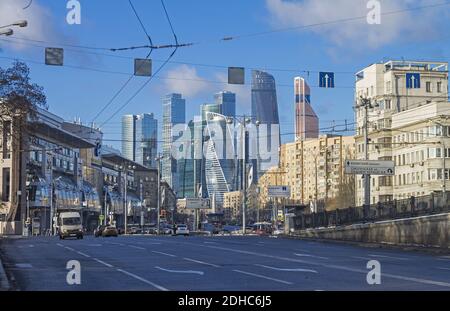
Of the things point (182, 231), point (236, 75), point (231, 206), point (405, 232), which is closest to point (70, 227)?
point (182, 231)

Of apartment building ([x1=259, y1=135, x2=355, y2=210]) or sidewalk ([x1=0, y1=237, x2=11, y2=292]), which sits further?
apartment building ([x1=259, y1=135, x2=355, y2=210])

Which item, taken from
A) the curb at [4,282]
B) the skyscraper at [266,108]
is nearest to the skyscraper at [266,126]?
the skyscraper at [266,108]

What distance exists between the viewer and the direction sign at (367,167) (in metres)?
57.1

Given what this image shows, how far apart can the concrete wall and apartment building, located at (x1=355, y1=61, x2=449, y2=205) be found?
4606cm

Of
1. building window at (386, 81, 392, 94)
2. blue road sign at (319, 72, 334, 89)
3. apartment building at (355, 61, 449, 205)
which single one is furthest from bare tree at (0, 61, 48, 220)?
building window at (386, 81, 392, 94)

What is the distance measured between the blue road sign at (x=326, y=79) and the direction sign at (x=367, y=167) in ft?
81.3

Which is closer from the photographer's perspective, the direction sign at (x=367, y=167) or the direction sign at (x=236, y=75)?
the direction sign at (x=236, y=75)

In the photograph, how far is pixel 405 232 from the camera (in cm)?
4234

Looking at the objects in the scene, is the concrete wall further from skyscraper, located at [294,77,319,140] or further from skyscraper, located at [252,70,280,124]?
skyscraper, located at [252,70,280,124]

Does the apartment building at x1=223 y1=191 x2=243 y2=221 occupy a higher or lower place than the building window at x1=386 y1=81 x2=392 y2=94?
lower

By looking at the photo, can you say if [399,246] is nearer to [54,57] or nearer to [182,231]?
[54,57]

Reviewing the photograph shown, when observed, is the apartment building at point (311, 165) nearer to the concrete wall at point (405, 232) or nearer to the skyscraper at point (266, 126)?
the skyscraper at point (266, 126)

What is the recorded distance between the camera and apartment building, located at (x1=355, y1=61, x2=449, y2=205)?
315ft
